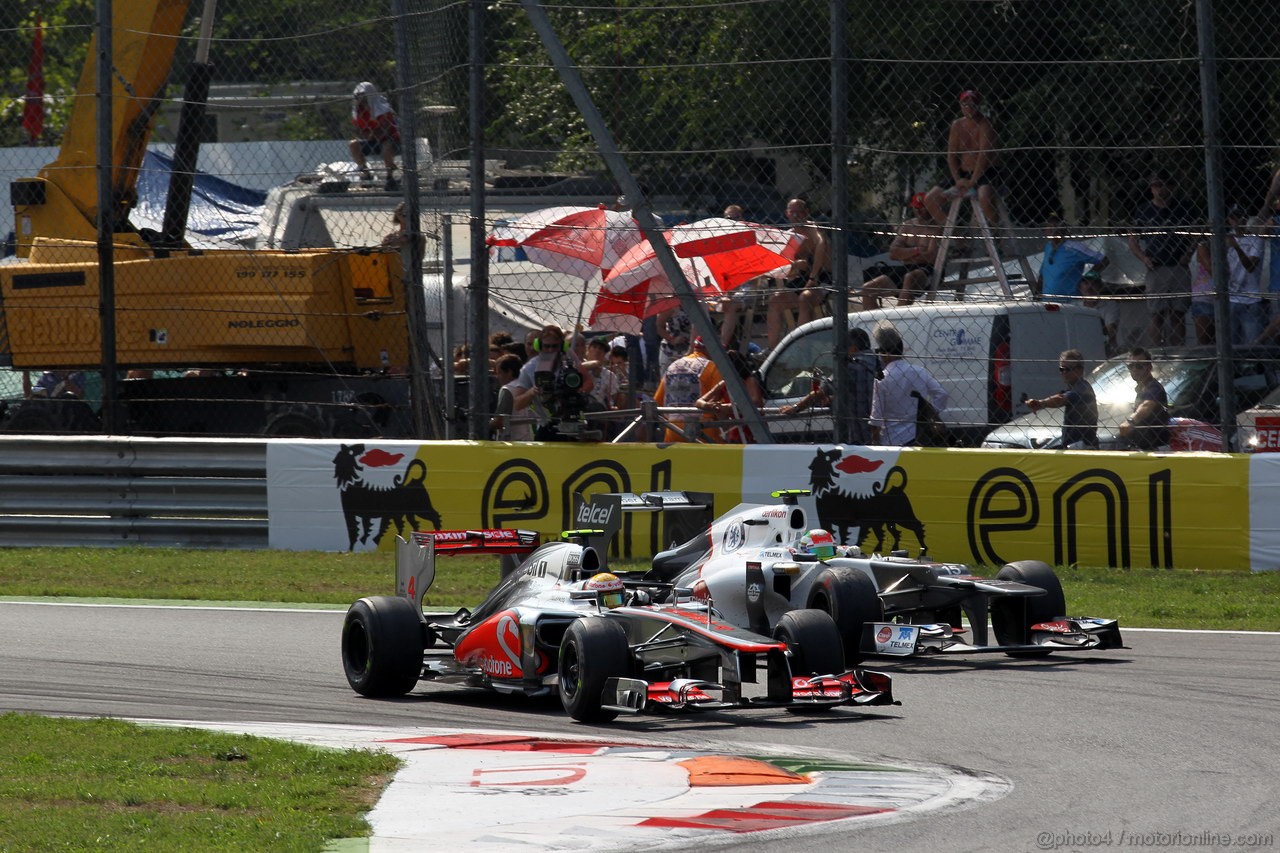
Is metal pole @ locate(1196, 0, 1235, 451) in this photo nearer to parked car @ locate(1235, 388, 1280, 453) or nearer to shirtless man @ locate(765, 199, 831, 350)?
parked car @ locate(1235, 388, 1280, 453)

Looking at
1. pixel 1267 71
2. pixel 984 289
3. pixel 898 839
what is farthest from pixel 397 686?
pixel 1267 71

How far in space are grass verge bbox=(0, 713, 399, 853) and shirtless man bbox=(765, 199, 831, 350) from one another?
22.0ft

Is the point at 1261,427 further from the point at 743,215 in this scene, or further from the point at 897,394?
the point at 743,215

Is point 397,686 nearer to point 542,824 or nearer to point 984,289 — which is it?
point 542,824

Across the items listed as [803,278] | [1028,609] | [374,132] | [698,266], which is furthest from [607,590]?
[374,132]

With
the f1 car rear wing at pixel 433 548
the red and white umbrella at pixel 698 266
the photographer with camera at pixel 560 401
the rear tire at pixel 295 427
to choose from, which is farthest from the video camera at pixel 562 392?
the f1 car rear wing at pixel 433 548

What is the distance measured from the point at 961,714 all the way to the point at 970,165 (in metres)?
6.67

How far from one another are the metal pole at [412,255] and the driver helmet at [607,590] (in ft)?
20.5

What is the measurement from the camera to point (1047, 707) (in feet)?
25.7

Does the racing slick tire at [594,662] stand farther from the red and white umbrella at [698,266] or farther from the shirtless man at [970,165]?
the shirtless man at [970,165]

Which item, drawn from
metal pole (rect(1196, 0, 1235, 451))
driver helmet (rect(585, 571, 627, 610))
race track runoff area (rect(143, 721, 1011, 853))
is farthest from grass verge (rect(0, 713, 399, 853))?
metal pole (rect(1196, 0, 1235, 451))

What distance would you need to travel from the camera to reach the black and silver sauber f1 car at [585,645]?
7.59m

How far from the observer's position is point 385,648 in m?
8.46

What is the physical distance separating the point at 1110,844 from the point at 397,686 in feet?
13.8
